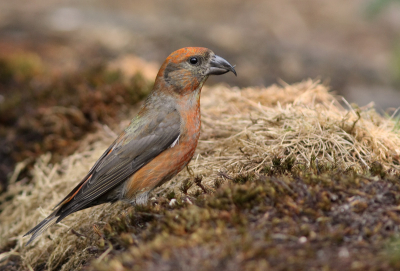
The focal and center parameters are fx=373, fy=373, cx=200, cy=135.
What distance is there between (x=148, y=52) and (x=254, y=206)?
28.6ft

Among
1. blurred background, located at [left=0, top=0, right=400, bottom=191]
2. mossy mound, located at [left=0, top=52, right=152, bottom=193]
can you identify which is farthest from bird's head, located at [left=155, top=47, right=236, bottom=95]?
mossy mound, located at [left=0, top=52, right=152, bottom=193]

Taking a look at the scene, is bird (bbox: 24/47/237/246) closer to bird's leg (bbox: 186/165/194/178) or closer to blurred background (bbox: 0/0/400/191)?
bird's leg (bbox: 186/165/194/178)

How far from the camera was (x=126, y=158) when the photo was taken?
3.92 metres

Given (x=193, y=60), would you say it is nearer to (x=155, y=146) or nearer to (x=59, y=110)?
(x=155, y=146)

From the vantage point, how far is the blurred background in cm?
637

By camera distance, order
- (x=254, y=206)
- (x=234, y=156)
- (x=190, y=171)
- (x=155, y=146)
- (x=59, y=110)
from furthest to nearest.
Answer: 1. (x=59, y=110)
2. (x=190, y=171)
3. (x=234, y=156)
4. (x=155, y=146)
5. (x=254, y=206)

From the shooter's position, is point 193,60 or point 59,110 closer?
point 193,60

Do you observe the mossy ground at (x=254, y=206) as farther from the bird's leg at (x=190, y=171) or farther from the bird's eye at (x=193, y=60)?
the bird's eye at (x=193, y=60)

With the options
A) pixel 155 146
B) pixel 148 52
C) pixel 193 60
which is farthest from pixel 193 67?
pixel 148 52

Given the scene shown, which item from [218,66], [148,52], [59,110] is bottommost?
[218,66]

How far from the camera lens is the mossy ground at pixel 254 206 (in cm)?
213

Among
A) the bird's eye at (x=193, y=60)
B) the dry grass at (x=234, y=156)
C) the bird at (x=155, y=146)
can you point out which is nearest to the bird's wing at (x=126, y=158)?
the bird at (x=155, y=146)

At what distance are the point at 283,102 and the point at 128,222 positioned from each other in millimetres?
3180

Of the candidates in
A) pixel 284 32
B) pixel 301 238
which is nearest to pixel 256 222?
pixel 301 238
